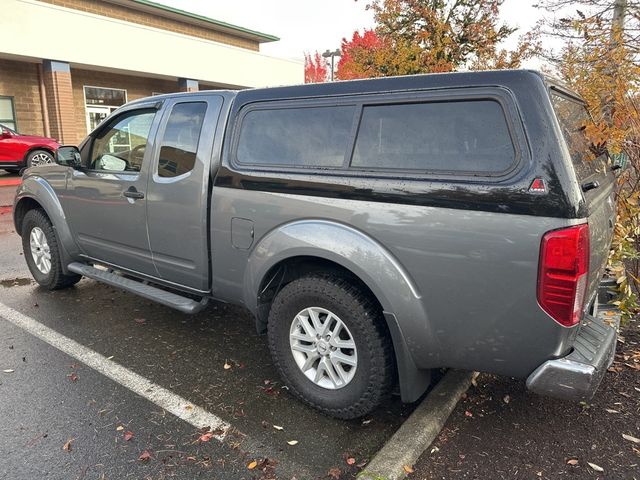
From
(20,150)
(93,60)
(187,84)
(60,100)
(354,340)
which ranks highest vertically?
(93,60)

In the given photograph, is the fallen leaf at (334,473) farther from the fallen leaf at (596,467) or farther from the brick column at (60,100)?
the brick column at (60,100)

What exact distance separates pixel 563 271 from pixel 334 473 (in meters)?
1.48

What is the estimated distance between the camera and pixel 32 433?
2779 mm

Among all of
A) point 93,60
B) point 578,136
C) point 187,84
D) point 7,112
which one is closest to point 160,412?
point 578,136

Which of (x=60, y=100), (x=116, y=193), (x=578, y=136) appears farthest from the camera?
(x=60, y=100)

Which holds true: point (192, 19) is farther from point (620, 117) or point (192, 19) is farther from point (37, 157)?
point (620, 117)

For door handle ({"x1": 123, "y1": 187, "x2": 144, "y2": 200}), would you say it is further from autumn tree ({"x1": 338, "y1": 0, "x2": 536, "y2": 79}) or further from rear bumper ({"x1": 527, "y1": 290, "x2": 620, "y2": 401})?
autumn tree ({"x1": 338, "y1": 0, "x2": 536, "y2": 79})

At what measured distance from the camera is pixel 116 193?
411 cm

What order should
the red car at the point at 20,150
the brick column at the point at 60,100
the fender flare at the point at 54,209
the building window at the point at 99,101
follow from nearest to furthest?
the fender flare at the point at 54,209 → the red car at the point at 20,150 → the brick column at the point at 60,100 → the building window at the point at 99,101

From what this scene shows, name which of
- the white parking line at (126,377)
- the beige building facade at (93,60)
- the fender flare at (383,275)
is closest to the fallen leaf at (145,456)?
the white parking line at (126,377)

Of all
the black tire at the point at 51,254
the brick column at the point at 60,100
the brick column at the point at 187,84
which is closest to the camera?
the black tire at the point at 51,254

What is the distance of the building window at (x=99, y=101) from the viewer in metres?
19.1

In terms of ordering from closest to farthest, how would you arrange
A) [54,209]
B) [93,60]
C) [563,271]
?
[563,271] < [54,209] < [93,60]

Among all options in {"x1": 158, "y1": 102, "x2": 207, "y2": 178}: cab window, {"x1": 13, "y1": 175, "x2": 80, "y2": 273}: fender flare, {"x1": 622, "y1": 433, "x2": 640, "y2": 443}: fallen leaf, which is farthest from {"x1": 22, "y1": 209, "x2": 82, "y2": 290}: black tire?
{"x1": 622, "y1": 433, "x2": 640, "y2": 443}: fallen leaf
